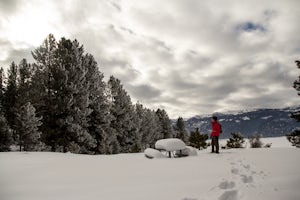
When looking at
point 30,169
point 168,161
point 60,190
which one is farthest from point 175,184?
point 30,169

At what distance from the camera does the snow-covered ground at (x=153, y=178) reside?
8.58 m

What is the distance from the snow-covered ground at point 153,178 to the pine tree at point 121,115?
24.0 meters

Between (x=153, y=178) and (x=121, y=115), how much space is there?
30023mm

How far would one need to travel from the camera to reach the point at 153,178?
11000 mm

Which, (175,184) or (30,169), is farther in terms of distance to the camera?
(30,169)

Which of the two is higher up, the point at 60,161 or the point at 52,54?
the point at 52,54

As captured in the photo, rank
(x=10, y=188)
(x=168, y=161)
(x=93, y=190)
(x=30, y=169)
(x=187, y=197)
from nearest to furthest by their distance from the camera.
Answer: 1. (x=187, y=197)
2. (x=93, y=190)
3. (x=10, y=188)
4. (x=30, y=169)
5. (x=168, y=161)

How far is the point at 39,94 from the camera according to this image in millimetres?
28375

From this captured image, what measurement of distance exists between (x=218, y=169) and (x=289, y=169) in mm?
2808

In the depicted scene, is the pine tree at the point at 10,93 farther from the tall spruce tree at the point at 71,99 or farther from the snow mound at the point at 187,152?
the snow mound at the point at 187,152

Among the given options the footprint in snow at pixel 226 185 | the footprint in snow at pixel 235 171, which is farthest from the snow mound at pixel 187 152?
the footprint in snow at pixel 226 185

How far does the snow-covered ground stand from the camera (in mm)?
8578

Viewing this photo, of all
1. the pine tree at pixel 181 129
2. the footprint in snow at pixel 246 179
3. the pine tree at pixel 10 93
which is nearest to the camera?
the footprint in snow at pixel 246 179

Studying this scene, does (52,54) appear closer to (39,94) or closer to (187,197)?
(39,94)
